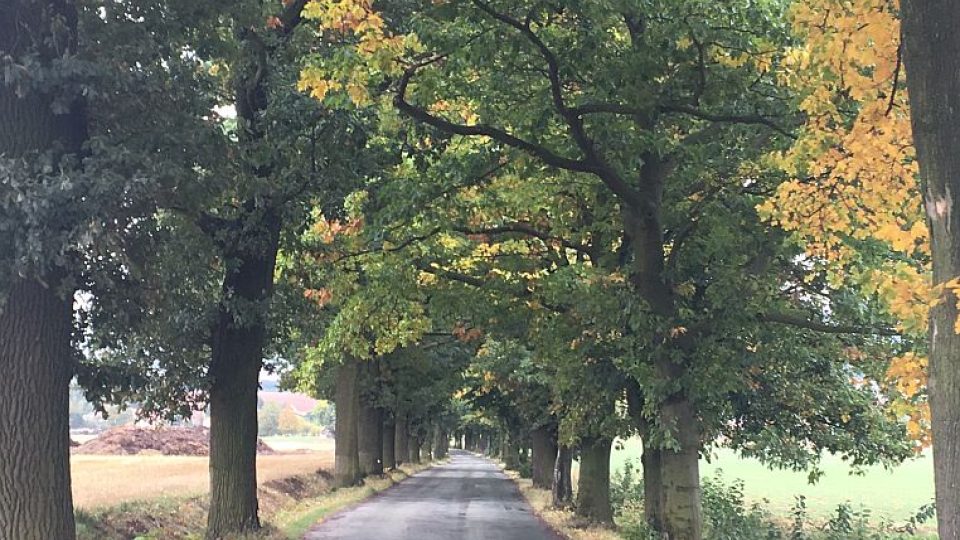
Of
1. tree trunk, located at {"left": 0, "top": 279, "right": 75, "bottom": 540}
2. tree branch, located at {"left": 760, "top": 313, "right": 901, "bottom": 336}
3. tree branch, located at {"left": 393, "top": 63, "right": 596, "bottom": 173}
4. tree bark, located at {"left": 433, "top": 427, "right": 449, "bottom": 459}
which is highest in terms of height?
tree branch, located at {"left": 393, "top": 63, "right": 596, "bottom": 173}

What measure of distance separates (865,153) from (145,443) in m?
56.7

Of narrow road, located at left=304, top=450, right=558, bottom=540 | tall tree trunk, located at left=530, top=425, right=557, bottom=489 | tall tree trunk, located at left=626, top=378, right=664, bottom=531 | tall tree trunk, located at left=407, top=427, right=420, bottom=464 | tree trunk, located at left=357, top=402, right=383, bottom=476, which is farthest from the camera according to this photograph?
tall tree trunk, located at left=407, top=427, right=420, bottom=464

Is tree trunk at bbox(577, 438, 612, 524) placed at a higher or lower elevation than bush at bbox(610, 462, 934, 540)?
higher

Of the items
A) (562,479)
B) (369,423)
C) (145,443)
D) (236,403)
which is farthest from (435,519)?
(145,443)

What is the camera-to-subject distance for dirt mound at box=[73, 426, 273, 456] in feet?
178

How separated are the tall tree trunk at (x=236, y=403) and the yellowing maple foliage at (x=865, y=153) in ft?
26.3

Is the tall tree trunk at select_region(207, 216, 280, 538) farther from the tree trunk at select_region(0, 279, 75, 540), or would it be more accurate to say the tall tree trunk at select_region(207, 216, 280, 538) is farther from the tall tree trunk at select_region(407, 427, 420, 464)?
the tall tree trunk at select_region(407, 427, 420, 464)

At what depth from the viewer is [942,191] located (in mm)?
4527

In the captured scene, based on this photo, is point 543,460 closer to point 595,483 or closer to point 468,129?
point 595,483

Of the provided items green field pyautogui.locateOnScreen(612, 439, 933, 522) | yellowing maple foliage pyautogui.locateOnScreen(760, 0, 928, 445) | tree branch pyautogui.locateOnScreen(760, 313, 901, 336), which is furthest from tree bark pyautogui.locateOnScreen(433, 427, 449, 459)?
yellowing maple foliage pyautogui.locateOnScreen(760, 0, 928, 445)

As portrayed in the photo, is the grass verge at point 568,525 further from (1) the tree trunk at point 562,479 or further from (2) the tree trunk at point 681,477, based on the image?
(2) the tree trunk at point 681,477

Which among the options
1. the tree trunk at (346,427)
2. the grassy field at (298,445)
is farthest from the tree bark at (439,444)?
the tree trunk at (346,427)

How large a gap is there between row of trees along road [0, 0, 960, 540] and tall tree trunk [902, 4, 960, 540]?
0.02m

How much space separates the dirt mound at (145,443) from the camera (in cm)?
5425
